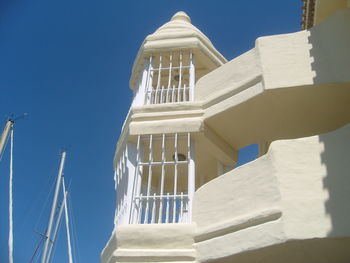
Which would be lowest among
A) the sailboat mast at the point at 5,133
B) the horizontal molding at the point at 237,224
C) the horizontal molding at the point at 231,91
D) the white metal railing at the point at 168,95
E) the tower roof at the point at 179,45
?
the horizontal molding at the point at 237,224

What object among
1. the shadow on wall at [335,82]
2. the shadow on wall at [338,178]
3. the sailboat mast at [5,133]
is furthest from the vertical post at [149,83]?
the sailboat mast at [5,133]

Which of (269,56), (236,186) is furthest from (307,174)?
(269,56)

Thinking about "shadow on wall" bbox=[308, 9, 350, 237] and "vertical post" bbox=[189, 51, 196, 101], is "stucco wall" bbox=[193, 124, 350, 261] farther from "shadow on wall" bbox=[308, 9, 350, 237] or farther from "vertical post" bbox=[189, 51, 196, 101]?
"vertical post" bbox=[189, 51, 196, 101]

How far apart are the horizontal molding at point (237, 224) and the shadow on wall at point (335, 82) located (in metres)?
0.94

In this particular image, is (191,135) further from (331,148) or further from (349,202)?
(349,202)

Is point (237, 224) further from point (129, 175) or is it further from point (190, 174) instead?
point (129, 175)

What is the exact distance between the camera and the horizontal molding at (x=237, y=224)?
7698 millimetres

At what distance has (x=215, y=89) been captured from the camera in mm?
11383

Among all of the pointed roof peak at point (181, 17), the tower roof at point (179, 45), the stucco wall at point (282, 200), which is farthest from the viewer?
the pointed roof peak at point (181, 17)

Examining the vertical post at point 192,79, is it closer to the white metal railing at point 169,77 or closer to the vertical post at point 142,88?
the white metal railing at point 169,77

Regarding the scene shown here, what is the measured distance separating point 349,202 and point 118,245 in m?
4.61

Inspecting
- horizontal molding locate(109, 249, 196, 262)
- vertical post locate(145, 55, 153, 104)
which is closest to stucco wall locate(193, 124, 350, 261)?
horizontal molding locate(109, 249, 196, 262)

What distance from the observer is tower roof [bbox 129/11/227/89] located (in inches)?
510

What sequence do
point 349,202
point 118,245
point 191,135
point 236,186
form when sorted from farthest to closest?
1. point 191,135
2. point 118,245
3. point 236,186
4. point 349,202
